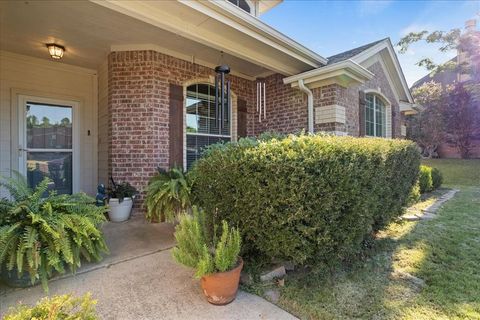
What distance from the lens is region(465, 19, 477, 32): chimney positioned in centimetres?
1339

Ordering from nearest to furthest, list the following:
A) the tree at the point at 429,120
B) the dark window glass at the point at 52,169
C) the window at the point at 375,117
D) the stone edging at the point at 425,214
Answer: the stone edging at the point at 425,214
the dark window glass at the point at 52,169
the window at the point at 375,117
the tree at the point at 429,120

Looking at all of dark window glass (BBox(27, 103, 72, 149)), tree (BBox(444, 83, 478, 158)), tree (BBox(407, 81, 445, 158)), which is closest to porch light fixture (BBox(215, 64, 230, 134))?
dark window glass (BBox(27, 103, 72, 149))

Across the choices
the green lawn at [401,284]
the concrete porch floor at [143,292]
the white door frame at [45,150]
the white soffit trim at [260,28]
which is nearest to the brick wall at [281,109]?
the white soffit trim at [260,28]

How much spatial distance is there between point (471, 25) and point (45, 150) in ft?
63.6

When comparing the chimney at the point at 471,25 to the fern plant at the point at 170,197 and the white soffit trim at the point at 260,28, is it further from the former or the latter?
the fern plant at the point at 170,197

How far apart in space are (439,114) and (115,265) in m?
17.1

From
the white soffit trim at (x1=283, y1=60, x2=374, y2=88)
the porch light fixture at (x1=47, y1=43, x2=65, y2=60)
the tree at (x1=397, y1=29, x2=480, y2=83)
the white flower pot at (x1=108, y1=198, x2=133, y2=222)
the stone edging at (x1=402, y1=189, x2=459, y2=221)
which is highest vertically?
the tree at (x1=397, y1=29, x2=480, y2=83)

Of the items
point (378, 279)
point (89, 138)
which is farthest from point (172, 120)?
point (378, 279)

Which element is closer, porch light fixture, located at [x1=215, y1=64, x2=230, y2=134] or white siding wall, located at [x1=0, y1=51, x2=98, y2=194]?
porch light fixture, located at [x1=215, y1=64, x2=230, y2=134]

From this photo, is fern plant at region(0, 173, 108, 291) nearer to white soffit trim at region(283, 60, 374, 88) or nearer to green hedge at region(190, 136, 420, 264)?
green hedge at region(190, 136, 420, 264)

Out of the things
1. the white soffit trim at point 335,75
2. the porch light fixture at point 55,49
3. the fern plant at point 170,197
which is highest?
the porch light fixture at point 55,49

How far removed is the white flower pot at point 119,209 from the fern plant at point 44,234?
164cm

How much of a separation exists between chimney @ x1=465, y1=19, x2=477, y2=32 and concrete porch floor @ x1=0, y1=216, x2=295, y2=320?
18.1 metres

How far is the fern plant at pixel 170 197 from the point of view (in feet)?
12.1
